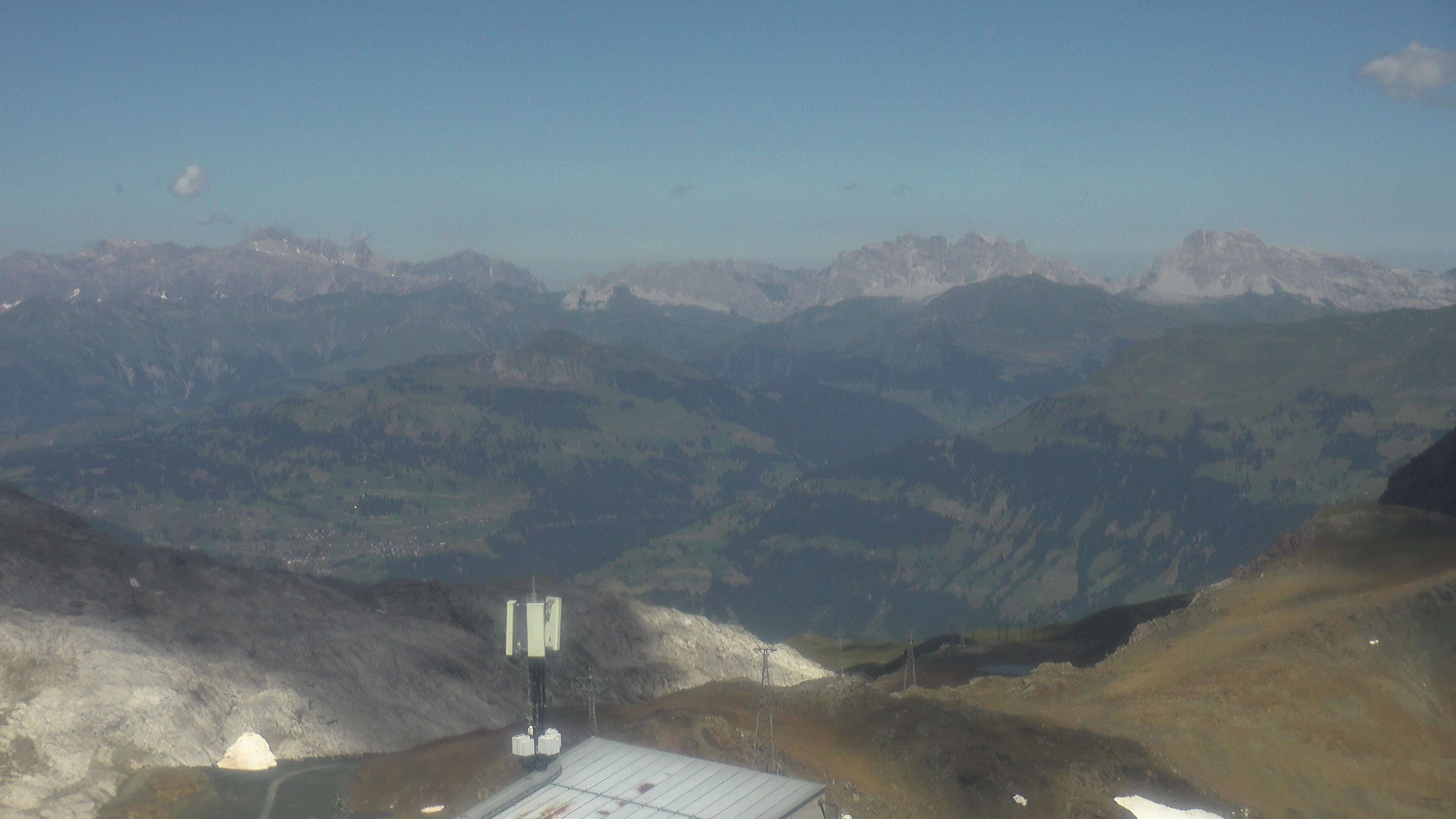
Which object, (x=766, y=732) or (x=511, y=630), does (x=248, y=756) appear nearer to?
(x=766, y=732)

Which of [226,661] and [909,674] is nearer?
[226,661]

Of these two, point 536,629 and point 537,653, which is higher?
point 536,629

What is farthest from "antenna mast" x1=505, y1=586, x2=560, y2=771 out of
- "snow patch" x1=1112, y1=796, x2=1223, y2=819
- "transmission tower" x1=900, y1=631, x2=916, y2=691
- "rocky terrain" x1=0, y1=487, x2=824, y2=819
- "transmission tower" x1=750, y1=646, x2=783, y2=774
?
"transmission tower" x1=900, y1=631, x2=916, y2=691

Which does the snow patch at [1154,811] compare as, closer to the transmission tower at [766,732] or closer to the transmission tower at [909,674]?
the transmission tower at [766,732]

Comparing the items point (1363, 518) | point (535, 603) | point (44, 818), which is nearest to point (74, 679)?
point (44, 818)

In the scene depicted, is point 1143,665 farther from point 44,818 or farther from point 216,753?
point 44,818

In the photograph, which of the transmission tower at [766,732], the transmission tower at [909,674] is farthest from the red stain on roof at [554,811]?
the transmission tower at [909,674]

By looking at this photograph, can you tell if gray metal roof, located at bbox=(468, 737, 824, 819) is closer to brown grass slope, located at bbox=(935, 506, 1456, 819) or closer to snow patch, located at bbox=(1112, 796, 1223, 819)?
snow patch, located at bbox=(1112, 796, 1223, 819)

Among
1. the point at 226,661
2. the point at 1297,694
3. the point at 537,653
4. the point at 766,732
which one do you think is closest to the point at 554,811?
the point at 537,653
